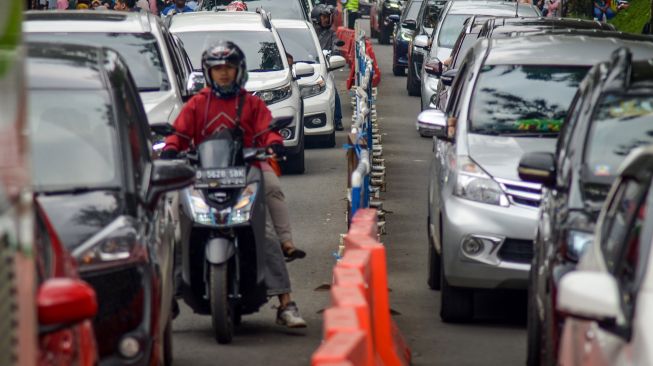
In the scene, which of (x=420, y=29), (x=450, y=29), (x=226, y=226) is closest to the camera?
(x=226, y=226)

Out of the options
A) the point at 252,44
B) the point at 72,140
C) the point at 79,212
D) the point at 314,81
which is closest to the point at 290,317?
the point at 72,140

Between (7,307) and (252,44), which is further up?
(7,307)

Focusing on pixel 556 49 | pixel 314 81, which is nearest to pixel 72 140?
pixel 556 49

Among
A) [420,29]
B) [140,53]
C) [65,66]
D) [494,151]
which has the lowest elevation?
[420,29]

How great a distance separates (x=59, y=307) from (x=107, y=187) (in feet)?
10.3

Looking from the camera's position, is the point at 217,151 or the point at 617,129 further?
the point at 217,151

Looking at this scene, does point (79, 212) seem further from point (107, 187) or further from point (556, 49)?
point (556, 49)

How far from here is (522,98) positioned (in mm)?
11969

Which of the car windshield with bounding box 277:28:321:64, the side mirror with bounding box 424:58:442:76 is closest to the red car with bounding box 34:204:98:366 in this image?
the side mirror with bounding box 424:58:442:76

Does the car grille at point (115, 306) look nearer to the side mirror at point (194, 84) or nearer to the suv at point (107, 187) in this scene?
the suv at point (107, 187)

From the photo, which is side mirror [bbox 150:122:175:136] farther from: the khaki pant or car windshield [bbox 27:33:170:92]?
car windshield [bbox 27:33:170:92]

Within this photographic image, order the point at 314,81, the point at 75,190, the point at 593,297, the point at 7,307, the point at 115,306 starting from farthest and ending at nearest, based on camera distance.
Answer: the point at 314,81, the point at 75,190, the point at 115,306, the point at 593,297, the point at 7,307

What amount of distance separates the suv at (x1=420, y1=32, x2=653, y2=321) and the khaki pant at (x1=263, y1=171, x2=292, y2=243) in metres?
1.05

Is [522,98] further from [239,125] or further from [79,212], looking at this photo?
[79,212]
